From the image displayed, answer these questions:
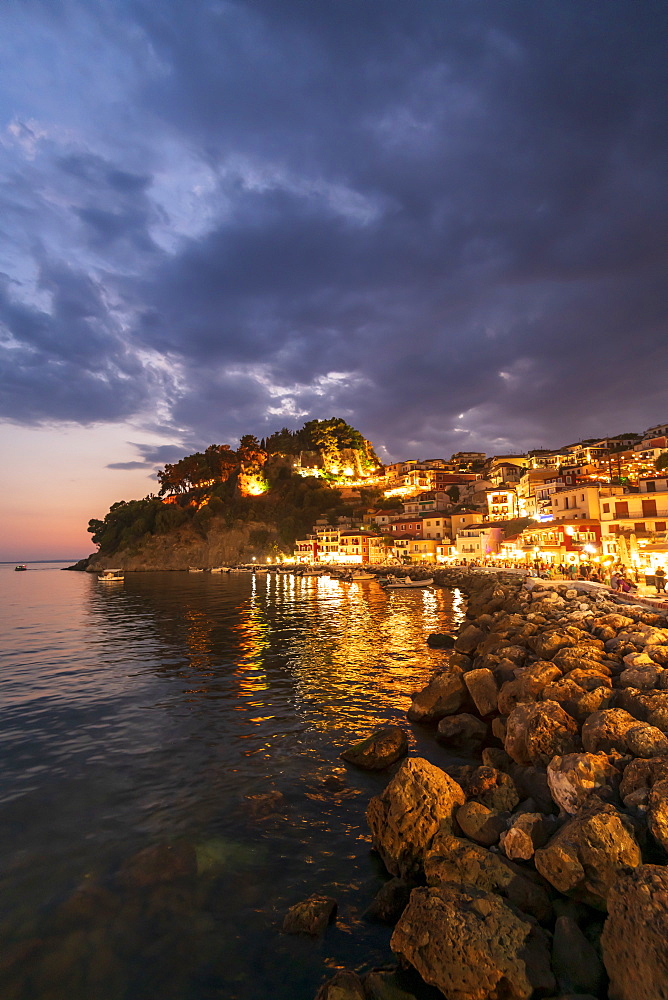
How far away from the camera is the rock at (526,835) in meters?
7.23

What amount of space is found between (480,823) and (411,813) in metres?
1.16

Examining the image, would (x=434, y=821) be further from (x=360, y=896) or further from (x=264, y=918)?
(x=264, y=918)

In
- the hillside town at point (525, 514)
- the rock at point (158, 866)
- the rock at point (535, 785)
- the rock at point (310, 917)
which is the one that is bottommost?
the rock at point (158, 866)

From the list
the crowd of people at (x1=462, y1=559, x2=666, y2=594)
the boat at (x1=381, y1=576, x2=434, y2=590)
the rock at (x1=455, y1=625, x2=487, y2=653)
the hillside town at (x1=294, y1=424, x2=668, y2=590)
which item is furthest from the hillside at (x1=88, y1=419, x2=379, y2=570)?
the rock at (x1=455, y1=625, x2=487, y2=653)

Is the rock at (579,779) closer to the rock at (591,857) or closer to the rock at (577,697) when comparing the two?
the rock at (591,857)

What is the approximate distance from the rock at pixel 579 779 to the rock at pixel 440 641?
18.9 m

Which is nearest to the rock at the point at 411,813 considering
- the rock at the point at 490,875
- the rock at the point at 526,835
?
the rock at the point at 490,875

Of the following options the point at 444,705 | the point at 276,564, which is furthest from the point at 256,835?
the point at 276,564

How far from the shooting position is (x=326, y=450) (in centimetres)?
15788

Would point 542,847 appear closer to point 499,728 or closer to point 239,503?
point 499,728

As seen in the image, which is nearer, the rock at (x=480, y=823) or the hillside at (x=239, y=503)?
the rock at (x=480, y=823)

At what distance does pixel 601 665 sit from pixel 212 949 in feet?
37.1

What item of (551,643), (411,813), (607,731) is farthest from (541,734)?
(551,643)

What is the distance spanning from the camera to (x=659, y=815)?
6.59 m
